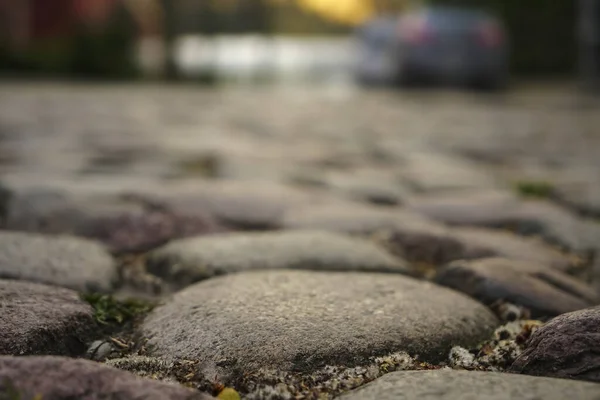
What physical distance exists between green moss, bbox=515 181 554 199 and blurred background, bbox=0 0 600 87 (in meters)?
6.72

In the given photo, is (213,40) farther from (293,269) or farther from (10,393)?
(10,393)

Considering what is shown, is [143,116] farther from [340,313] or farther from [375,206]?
[340,313]

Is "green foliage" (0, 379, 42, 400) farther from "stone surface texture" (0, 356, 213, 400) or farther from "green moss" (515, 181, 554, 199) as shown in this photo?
"green moss" (515, 181, 554, 199)

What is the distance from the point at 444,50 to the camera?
10.4 m

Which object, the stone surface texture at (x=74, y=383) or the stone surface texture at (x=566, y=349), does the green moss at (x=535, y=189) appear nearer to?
the stone surface texture at (x=566, y=349)

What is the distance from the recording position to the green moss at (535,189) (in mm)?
2791

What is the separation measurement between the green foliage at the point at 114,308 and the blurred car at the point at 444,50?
30.6 feet

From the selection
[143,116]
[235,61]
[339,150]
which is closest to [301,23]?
[235,61]

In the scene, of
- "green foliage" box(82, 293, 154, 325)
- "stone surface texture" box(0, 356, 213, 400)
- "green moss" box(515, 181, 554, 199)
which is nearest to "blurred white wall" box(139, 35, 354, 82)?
"green moss" box(515, 181, 554, 199)

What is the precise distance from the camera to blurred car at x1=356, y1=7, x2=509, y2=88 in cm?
1040

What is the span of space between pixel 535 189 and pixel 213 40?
40.7 feet

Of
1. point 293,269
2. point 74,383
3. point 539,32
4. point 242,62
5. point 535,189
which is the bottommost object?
point 242,62

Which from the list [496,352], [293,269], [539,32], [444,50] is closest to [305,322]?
[496,352]

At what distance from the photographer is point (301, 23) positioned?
756 inches
